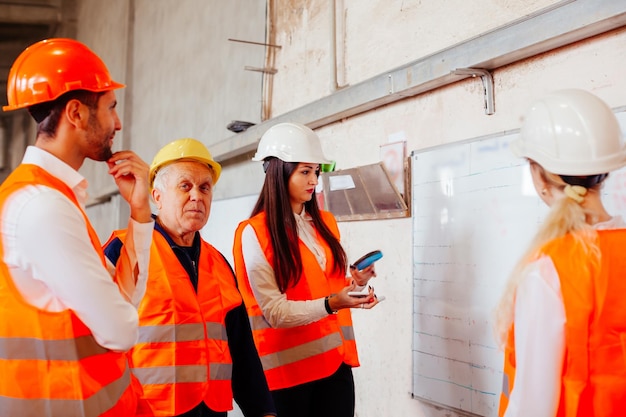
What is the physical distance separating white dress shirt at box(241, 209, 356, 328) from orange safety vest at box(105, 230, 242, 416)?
0.30 metres

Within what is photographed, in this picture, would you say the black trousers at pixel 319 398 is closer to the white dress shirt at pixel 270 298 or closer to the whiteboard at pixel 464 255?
the white dress shirt at pixel 270 298

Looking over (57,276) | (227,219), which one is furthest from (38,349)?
(227,219)

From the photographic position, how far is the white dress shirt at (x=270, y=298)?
2.12m

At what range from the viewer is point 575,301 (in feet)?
3.89

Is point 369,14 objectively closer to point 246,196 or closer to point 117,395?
point 246,196

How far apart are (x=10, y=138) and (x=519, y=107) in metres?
15.2

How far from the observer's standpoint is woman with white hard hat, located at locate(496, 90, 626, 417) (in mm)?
1195

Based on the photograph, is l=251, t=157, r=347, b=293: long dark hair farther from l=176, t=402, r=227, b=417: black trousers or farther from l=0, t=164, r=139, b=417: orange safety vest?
l=0, t=164, r=139, b=417: orange safety vest

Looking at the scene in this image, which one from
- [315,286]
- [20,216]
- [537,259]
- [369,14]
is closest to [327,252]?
[315,286]

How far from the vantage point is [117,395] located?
4.43 feet

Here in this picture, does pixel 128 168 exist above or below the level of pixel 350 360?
above

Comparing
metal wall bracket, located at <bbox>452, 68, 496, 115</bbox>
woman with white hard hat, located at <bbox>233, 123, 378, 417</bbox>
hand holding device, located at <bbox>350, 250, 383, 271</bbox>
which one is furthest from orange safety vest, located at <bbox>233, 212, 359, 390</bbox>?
metal wall bracket, located at <bbox>452, 68, 496, 115</bbox>

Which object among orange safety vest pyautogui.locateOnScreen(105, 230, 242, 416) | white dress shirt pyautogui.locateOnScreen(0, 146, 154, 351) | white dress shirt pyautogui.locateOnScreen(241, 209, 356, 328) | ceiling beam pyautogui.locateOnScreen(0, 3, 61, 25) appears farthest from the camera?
ceiling beam pyautogui.locateOnScreen(0, 3, 61, 25)

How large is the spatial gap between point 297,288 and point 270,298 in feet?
0.50
